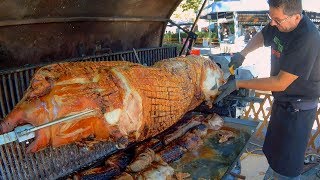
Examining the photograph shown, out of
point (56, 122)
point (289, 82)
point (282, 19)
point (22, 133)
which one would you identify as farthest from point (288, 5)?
point (22, 133)

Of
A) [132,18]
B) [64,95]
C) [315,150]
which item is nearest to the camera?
[64,95]

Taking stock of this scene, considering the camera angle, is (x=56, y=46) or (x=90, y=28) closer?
(x=56, y=46)

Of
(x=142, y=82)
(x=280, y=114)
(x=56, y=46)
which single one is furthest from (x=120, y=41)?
(x=280, y=114)

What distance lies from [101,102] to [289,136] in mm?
1866

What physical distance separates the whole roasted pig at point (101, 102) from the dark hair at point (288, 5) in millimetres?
979

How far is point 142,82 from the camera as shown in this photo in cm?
203

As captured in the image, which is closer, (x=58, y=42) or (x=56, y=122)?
(x=56, y=122)

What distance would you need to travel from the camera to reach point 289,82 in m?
2.27

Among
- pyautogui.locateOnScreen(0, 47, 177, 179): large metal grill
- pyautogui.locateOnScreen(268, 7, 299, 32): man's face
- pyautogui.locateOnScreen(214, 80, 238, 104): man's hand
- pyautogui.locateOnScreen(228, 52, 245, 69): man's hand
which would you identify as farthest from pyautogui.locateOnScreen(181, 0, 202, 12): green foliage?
pyautogui.locateOnScreen(0, 47, 177, 179): large metal grill

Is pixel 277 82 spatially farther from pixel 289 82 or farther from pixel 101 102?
pixel 101 102

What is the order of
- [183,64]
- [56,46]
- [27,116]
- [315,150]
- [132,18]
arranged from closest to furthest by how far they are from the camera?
1. [27,116]
2. [183,64]
3. [56,46]
4. [132,18]
5. [315,150]

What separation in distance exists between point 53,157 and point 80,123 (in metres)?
0.56

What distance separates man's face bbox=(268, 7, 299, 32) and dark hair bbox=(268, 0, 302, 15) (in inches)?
1.0

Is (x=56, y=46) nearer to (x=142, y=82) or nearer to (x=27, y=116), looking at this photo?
(x=142, y=82)
